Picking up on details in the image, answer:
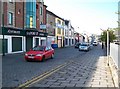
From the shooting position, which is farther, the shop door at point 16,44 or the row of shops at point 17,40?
the shop door at point 16,44

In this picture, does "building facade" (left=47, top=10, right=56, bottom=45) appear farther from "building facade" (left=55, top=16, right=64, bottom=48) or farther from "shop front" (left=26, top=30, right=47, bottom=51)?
"shop front" (left=26, top=30, right=47, bottom=51)

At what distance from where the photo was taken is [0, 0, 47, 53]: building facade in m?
31.1

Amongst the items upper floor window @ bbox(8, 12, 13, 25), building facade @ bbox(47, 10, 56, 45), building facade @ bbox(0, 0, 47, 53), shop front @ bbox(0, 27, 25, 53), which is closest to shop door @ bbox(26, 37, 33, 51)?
building facade @ bbox(0, 0, 47, 53)

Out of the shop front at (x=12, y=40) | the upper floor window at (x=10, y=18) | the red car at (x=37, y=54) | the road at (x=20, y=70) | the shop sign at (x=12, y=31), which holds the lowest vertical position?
the road at (x=20, y=70)

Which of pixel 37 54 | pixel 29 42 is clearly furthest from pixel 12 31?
pixel 37 54

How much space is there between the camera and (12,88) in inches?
336

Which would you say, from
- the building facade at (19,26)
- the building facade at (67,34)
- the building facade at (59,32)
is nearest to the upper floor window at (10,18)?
the building facade at (19,26)

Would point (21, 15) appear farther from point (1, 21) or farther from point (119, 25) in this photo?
point (119, 25)

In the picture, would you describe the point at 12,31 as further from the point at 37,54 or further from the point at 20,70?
the point at 20,70

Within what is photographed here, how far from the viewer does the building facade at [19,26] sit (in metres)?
31.1

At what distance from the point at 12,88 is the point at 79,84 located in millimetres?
2604

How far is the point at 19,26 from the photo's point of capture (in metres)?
36.1

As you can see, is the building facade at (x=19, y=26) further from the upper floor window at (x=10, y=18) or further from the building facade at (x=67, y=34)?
the building facade at (x=67, y=34)

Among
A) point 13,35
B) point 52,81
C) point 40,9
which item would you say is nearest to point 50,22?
point 40,9
